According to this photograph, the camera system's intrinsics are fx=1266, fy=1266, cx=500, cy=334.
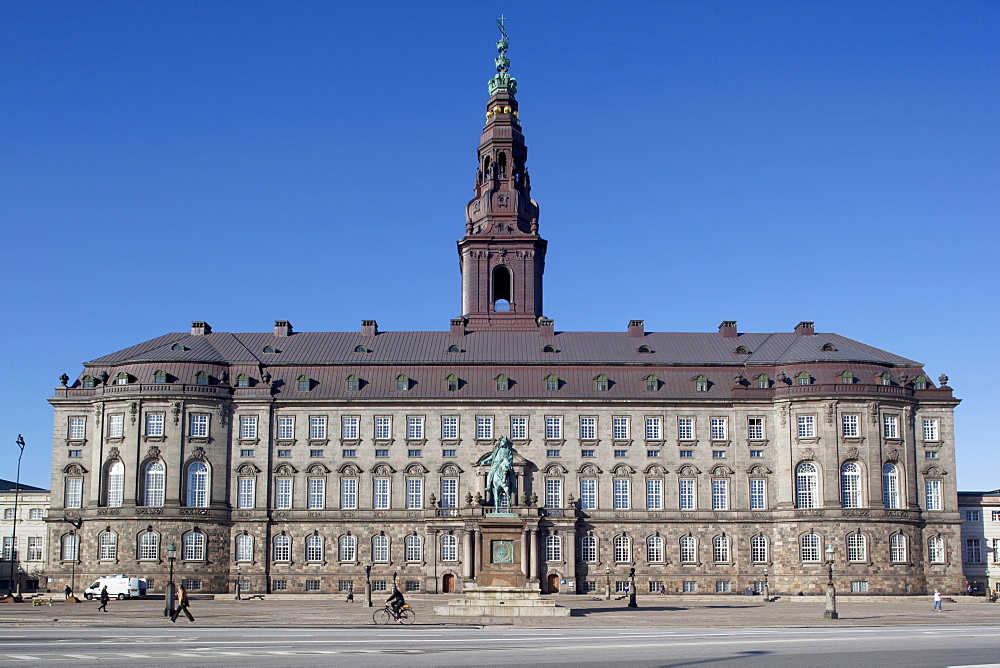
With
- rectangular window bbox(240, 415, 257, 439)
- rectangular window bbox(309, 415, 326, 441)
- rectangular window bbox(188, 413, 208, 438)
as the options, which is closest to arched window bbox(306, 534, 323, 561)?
rectangular window bbox(309, 415, 326, 441)

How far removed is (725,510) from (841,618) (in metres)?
36.8

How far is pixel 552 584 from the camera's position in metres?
105

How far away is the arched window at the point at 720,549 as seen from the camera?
10606 centimetres

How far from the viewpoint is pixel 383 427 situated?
4277 inches

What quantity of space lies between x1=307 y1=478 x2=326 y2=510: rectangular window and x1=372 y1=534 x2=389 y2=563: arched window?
538cm

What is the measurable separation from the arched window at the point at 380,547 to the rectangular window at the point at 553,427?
643 inches

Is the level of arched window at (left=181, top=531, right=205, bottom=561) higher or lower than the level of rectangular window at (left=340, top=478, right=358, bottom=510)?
lower

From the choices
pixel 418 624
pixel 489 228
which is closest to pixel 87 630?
pixel 418 624

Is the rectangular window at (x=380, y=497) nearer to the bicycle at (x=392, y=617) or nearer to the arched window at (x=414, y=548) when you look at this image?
the arched window at (x=414, y=548)

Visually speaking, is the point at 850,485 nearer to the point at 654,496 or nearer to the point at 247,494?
the point at 654,496

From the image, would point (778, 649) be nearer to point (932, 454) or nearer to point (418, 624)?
point (418, 624)

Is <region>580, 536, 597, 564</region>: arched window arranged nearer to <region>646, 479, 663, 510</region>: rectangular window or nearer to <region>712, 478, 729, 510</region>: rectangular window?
<region>646, 479, 663, 510</region>: rectangular window

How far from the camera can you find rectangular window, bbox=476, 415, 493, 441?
10800 centimetres

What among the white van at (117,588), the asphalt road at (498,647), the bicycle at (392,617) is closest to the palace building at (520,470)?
the white van at (117,588)
